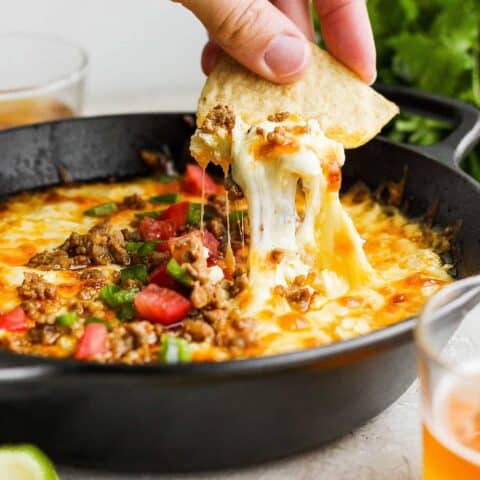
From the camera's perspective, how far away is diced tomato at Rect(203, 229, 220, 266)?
4.16m

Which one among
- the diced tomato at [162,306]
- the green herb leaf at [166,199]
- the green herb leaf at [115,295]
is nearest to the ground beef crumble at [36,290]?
the green herb leaf at [115,295]

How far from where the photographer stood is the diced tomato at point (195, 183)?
505cm

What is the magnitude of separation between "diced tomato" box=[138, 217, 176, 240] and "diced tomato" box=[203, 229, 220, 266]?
0.18 m

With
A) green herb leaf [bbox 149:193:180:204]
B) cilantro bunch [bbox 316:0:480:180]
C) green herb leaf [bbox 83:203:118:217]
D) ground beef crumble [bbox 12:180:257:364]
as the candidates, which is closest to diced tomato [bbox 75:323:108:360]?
ground beef crumble [bbox 12:180:257:364]

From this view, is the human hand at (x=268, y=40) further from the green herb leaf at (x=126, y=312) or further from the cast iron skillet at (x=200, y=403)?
the cast iron skillet at (x=200, y=403)

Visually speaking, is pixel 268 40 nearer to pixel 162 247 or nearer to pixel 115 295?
pixel 162 247

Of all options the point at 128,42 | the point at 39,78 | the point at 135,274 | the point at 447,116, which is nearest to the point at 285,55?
the point at 135,274

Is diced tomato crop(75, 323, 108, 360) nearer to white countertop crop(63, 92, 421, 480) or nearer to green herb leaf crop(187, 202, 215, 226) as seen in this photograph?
white countertop crop(63, 92, 421, 480)

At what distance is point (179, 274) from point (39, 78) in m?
3.63

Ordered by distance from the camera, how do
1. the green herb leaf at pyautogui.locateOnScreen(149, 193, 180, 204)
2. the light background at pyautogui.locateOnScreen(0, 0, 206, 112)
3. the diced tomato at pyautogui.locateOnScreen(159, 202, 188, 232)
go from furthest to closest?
the light background at pyautogui.locateOnScreen(0, 0, 206, 112) → the green herb leaf at pyautogui.locateOnScreen(149, 193, 180, 204) → the diced tomato at pyautogui.locateOnScreen(159, 202, 188, 232)

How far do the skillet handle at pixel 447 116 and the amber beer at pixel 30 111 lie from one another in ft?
6.16

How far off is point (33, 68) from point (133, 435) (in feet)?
14.1

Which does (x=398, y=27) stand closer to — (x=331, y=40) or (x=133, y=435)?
(x=331, y=40)

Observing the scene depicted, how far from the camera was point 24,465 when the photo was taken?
3.06 meters
